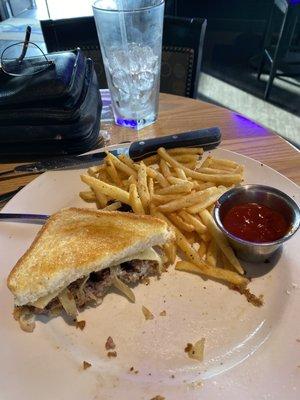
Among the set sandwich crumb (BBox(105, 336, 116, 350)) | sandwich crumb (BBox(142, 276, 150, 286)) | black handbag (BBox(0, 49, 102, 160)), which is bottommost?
sandwich crumb (BBox(142, 276, 150, 286))

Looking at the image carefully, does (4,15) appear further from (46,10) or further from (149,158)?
(149,158)

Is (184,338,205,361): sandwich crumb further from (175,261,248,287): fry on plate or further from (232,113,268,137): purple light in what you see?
(232,113,268,137): purple light

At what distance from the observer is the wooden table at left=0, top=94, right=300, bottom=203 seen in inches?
69.0

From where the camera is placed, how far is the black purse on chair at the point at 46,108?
66.2 inches

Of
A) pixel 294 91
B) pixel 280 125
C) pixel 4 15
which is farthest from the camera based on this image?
pixel 4 15

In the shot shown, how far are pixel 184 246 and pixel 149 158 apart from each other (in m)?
0.57

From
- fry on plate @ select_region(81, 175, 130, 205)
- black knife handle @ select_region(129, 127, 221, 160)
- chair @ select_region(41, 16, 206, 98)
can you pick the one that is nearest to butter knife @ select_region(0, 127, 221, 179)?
black knife handle @ select_region(129, 127, 221, 160)

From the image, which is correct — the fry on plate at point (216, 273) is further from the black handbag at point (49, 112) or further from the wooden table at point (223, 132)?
the black handbag at point (49, 112)

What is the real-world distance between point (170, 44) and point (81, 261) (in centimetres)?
201

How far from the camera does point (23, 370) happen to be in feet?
3.49

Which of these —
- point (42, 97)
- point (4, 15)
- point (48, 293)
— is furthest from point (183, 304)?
point (4, 15)

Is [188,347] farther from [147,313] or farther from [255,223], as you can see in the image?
[255,223]

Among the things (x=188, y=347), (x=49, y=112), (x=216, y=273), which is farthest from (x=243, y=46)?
(x=188, y=347)

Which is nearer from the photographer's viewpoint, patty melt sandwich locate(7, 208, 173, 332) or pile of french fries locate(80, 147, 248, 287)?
patty melt sandwich locate(7, 208, 173, 332)
